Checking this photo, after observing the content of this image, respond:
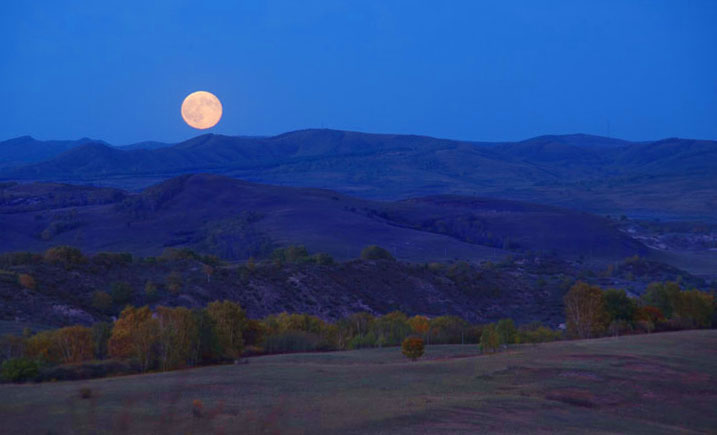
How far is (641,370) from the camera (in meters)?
21.2

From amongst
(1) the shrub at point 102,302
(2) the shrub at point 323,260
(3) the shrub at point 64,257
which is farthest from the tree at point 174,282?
(2) the shrub at point 323,260

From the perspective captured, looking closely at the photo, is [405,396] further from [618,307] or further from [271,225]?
[271,225]

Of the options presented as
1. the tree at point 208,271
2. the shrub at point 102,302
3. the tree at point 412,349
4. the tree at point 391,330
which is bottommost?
the shrub at point 102,302

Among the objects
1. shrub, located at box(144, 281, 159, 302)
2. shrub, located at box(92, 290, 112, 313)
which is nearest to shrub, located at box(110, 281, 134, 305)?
shrub, located at box(92, 290, 112, 313)

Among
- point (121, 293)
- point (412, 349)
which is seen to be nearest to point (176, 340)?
point (412, 349)

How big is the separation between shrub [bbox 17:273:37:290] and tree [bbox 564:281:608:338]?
1121 inches

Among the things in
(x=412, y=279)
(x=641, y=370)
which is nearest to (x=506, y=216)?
(x=412, y=279)

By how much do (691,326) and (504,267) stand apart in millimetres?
33860

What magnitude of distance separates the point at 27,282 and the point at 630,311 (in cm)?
3158

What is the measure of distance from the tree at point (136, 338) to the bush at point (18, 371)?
3.01 m

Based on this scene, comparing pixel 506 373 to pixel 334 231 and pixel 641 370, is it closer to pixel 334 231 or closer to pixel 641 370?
pixel 641 370

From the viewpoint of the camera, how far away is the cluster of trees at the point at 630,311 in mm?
34406

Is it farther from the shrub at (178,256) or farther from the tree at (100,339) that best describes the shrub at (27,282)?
the tree at (100,339)

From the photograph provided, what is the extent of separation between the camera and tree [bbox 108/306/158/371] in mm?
21297
